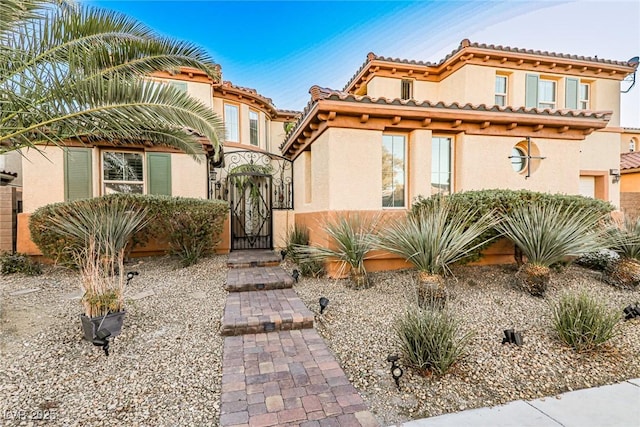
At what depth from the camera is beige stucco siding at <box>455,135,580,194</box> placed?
811 cm

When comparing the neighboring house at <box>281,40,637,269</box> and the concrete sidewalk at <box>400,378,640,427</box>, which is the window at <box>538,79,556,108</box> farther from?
the concrete sidewalk at <box>400,378,640,427</box>

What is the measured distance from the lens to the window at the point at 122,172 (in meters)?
9.83

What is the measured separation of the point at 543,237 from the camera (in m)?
5.91

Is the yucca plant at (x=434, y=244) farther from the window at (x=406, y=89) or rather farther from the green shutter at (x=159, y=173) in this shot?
the window at (x=406, y=89)

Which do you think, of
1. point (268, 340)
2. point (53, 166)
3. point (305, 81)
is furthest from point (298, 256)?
point (305, 81)

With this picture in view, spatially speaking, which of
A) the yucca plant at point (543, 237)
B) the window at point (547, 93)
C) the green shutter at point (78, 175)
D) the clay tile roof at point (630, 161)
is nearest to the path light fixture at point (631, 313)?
the yucca plant at point (543, 237)

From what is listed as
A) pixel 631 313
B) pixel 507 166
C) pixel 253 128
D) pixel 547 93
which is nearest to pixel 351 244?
pixel 631 313

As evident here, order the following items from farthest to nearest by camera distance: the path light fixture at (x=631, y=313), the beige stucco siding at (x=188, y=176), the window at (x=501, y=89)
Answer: the window at (x=501, y=89)
the beige stucco siding at (x=188, y=176)
the path light fixture at (x=631, y=313)

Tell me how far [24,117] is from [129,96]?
5.68 ft

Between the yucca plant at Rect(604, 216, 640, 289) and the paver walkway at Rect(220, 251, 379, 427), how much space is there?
271 inches

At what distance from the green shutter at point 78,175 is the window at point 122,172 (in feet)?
1.37

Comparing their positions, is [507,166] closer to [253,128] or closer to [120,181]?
[120,181]

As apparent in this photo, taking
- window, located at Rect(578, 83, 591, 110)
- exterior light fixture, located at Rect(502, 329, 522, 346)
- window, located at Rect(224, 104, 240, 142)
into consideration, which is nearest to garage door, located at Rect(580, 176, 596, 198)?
window, located at Rect(578, 83, 591, 110)

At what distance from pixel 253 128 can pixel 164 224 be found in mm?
10172
